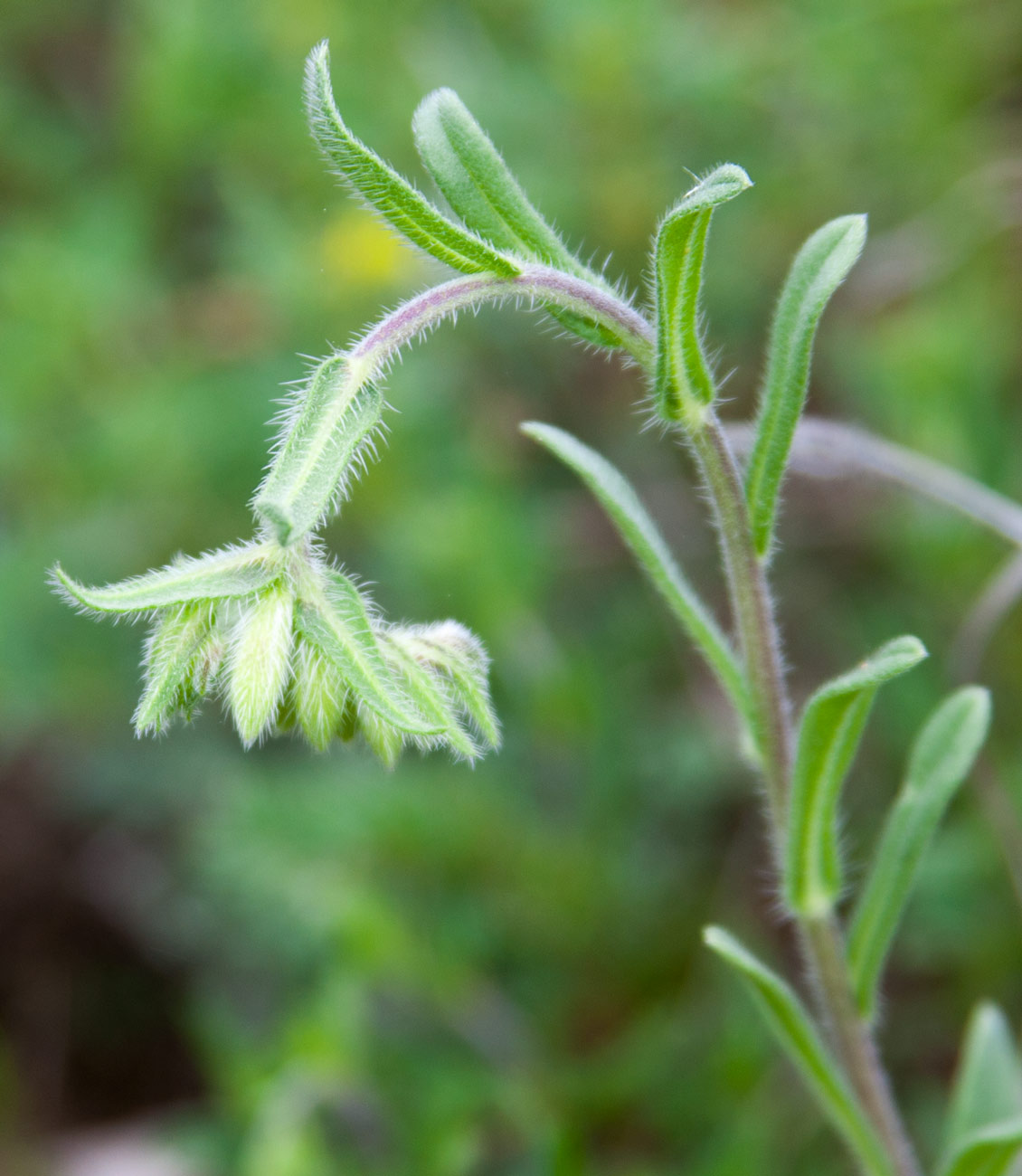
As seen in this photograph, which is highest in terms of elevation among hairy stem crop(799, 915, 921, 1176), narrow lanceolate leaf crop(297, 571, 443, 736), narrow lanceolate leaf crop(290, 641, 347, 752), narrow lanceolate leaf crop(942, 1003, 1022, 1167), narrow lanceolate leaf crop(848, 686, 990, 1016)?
narrow lanceolate leaf crop(297, 571, 443, 736)

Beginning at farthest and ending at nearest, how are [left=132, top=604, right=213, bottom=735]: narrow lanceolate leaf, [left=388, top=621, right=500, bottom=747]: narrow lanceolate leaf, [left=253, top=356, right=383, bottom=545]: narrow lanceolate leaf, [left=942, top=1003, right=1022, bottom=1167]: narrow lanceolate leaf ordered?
[left=942, top=1003, right=1022, bottom=1167]: narrow lanceolate leaf < [left=388, top=621, right=500, bottom=747]: narrow lanceolate leaf < [left=132, top=604, right=213, bottom=735]: narrow lanceolate leaf < [left=253, top=356, right=383, bottom=545]: narrow lanceolate leaf

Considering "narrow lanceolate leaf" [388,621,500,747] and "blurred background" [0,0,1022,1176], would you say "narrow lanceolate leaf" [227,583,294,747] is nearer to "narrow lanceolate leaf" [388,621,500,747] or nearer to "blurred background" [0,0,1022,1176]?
"narrow lanceolate leaf" [388,621,500,747]

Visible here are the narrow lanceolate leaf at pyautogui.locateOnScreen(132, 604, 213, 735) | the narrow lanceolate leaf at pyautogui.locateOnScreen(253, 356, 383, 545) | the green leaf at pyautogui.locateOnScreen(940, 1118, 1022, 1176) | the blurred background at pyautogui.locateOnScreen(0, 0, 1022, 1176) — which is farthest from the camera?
the blurred background at pyautogui.locateOnScreen(0, 0, 1022, 1176)

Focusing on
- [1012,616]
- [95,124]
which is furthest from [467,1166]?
[95,124]

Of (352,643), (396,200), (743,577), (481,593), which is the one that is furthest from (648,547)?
(481,593)

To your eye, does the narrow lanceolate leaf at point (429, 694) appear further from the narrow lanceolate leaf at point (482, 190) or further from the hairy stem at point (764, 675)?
the narrow lanceolate leaf at point (482, 190)

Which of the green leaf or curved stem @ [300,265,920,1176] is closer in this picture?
curved stem @ [300,265,920,1176]

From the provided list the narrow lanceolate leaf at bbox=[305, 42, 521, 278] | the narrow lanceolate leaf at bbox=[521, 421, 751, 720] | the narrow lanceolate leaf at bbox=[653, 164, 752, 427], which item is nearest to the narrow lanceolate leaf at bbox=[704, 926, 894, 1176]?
the narrow lanceolate leaf at bbox=[521, 421, 751, 720]
